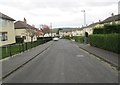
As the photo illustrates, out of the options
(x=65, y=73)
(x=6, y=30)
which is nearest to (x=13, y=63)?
(x=65, y=73)

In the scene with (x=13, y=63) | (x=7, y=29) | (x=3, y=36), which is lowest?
(x=13, y=63)

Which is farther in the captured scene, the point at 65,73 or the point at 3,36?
the point at 3,36

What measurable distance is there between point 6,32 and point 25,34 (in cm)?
3160

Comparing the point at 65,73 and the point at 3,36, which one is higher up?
the point at 3,36

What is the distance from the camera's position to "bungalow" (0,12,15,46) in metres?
54.2

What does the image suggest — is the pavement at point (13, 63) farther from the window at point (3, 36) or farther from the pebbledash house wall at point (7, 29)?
the window at point (3, 36)

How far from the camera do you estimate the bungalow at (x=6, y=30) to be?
54.2 m

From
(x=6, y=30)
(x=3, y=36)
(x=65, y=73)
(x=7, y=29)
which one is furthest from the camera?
(x=7, y=29)

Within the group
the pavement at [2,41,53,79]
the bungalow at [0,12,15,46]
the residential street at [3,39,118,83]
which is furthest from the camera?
the bungalow at [0,12,15,46]

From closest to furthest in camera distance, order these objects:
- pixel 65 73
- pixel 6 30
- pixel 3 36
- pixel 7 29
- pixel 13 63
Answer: pixel 65 73, pixel 13 63, pixel 3 36, pixel 6 30, pixel 7 29

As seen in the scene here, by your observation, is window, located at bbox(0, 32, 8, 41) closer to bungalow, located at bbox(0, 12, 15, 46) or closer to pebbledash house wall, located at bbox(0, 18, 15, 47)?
bungalow, located at bbox(0, 12, 15, 46)

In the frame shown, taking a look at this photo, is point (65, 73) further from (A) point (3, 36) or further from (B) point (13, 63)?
(A) point (3, 36)

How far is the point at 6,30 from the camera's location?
187ft

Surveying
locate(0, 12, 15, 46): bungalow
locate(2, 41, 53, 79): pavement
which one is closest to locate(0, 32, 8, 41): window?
locate(0, 12, 15, 46): bungalow
